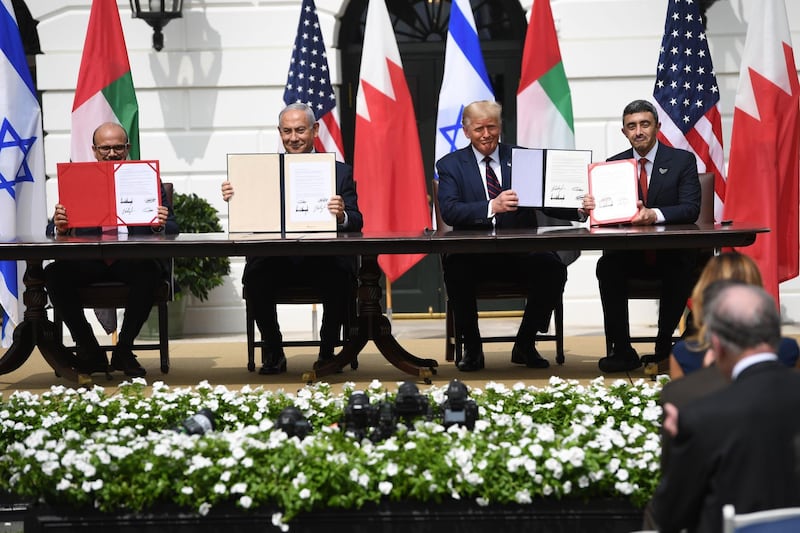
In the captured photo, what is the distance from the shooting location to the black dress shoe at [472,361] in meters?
6.27

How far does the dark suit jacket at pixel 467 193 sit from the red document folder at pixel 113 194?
1576mm

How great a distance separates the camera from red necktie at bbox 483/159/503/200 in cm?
652

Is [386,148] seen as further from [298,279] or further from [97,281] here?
[97,281]

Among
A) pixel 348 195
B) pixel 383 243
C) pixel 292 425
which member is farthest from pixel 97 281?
pixel 292 425

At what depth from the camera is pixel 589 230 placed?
5801 mm

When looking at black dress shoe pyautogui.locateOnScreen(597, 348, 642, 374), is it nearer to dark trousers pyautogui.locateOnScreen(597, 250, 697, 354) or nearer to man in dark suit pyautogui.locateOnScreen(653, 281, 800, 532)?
dark trousers pyautogui.locateOnScreen(597, 250, 697, 354)

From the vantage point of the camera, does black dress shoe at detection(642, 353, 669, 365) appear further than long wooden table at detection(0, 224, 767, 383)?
Yes

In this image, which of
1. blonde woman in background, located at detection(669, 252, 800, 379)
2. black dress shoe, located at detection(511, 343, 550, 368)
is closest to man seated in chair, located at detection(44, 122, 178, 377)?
black dress shoe, located at detection(511, 343, 550, 368)

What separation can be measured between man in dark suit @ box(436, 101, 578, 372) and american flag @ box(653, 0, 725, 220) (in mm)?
2018

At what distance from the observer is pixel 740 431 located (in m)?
2.40

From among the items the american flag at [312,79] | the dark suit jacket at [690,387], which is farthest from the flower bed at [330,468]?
the american flag at [312,79]

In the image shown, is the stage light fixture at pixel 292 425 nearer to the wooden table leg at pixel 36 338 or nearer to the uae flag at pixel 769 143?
the wooden table leg at pixel 36 338

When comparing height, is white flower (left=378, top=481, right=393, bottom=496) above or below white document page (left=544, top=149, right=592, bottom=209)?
below

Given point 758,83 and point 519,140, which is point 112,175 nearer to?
point 519,140
